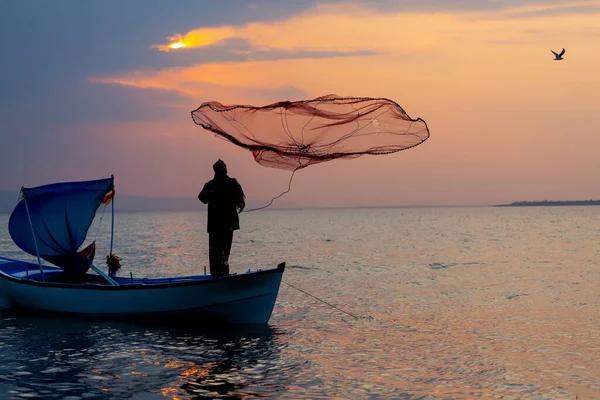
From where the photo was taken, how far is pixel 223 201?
1647cm

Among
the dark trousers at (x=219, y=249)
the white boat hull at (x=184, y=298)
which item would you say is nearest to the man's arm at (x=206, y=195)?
the dark trousers at (x=219, y=249)

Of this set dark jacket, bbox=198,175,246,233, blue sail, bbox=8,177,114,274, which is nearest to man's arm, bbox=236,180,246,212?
dark jacket, bbox=198,175,246,233

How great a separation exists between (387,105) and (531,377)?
5.72m

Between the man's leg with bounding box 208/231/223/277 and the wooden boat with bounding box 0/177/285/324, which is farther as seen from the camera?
the wooden boat with bounding box 0/177/285/324

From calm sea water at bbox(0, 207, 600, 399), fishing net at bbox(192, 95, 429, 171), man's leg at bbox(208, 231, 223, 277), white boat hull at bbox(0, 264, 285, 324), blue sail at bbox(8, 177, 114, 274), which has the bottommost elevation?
calm sea water at bbox(0, 207, 600, 399)

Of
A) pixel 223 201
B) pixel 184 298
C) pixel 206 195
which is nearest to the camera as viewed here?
pixel 206 195

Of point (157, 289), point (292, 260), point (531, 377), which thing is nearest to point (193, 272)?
point (292, 260)

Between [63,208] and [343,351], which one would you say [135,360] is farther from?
[63,208]

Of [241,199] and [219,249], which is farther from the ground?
[241,199]

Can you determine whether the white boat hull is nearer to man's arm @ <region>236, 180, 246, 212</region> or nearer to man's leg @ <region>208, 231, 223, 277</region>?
man's leg @ <region>208, 231, 223, 277</region>

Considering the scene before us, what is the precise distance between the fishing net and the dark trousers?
9.57 ft

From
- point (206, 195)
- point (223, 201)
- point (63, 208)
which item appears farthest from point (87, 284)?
point (223, 201)

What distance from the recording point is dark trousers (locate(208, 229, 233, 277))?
1645 centimetres

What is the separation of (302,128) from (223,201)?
352 cm
